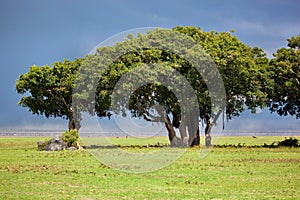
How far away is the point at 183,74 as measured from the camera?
53.0 metres

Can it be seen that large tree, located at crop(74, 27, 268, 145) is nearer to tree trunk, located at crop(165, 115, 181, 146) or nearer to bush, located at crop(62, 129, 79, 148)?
tree trunk, located at crop(165, 115, 181, 146)

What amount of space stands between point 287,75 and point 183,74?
12.3 m

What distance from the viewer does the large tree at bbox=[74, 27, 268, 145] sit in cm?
5306

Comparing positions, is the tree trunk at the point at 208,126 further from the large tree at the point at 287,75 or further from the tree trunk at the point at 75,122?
the tree trunk at the point at 75,122

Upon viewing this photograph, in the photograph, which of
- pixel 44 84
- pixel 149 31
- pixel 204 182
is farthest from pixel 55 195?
pixel 44 84

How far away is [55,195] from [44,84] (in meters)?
42.5

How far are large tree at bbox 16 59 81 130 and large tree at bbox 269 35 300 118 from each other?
23193mm

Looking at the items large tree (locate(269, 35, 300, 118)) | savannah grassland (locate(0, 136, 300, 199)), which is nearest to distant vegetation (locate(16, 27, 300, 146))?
large tree (locate(269, 35, 300, 118))

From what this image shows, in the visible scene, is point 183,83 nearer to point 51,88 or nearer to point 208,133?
point 208,133

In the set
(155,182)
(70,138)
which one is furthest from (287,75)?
(155,182)

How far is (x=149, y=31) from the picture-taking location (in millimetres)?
56406

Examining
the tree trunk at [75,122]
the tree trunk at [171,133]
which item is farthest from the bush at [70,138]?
the tree trunk at [75,122]

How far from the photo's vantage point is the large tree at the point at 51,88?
60406mm

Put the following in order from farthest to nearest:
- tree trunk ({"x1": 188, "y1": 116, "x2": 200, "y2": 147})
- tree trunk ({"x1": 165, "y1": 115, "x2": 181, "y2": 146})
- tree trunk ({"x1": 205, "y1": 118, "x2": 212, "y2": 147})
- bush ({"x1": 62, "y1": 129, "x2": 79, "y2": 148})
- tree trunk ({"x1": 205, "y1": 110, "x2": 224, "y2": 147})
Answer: tree trunk ({"x1": 205, "y1": 118, "x2": 212, "y2": 147}) < tree trunk ({"x1": 205, "y1": 110, "x2": 224, "y2": 147}) < tree trunk ({"x1": 165, "y1": 115, "x2": 181, "y2": 146}) < tree trunk ({"x1": 188, "y1": 116, "x2": 200, "y2": 147}) < bush ({"x1": 62, "y1": 129, "x2": 79, "y2": 148})
